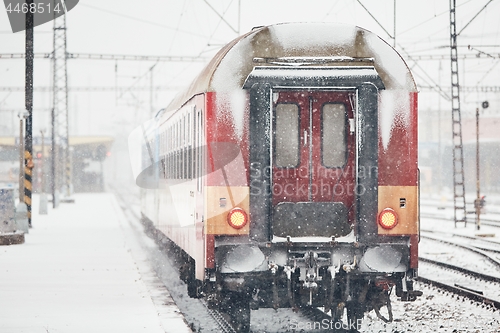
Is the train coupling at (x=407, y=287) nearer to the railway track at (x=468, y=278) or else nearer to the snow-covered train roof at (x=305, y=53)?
the snow-covered train roof at (x=305, y=53)

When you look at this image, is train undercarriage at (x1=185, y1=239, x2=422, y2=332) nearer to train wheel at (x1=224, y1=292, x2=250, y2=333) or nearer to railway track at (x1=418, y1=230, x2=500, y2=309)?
train wheel at (x1=224, y1=292, x2=250, y2=333)

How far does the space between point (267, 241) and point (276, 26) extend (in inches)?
90.6

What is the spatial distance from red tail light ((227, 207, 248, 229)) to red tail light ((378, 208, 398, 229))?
53.9 inches

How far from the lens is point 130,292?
11.5 metres

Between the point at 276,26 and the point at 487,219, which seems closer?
the point at 276,26

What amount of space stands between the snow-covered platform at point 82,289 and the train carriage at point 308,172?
109 centimetres

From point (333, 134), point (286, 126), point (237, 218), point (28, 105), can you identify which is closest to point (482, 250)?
point (333, 134)

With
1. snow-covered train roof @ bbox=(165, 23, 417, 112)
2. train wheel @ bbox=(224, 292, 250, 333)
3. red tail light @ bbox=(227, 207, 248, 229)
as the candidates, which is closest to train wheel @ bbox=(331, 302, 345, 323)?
train wheel @ bbox=(224, 292, 250, 333)

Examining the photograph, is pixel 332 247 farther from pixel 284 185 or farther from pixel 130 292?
pixel 130 292

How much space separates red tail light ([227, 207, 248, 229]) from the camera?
8695mm

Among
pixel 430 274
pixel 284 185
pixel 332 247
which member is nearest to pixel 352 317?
pixel 332 247

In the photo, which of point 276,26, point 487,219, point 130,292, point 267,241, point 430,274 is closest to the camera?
point 267,241

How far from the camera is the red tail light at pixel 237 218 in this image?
28.5 ft

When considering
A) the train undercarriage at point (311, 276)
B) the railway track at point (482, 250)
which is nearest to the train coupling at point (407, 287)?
the train undercarriage at point (311, 276)
